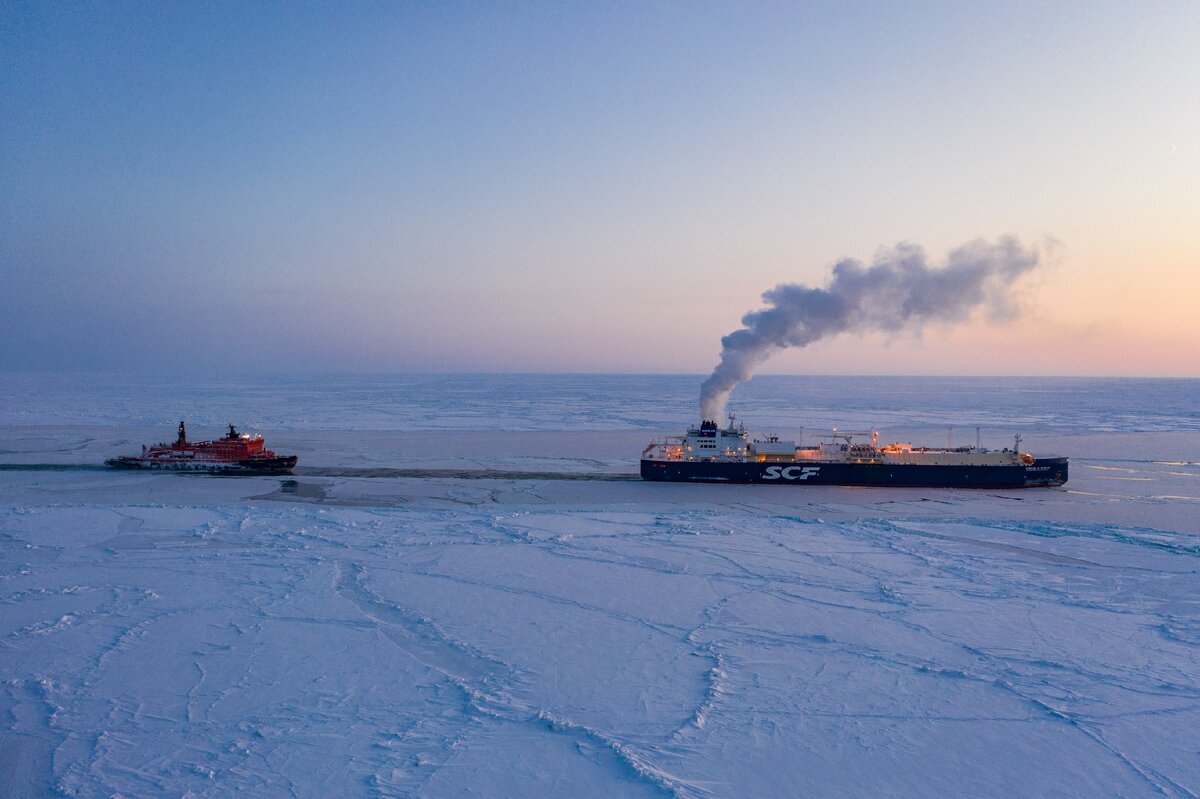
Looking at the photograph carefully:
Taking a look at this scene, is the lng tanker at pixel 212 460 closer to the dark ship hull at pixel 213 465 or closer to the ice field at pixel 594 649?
the dark ship hull at pixel 213 465

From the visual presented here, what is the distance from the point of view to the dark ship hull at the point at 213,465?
102 feet

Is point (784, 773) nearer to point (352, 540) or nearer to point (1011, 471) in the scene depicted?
point (352, 540)

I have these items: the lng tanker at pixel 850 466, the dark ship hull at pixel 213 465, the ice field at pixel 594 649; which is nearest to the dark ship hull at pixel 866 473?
the lng tanker at pixel 850 466

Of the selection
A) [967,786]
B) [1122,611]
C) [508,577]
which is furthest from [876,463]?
[967,786]

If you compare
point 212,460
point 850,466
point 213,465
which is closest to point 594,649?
point 850,466

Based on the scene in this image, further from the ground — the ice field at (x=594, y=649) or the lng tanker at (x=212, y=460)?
the lng tanker at (x=212, y=460)

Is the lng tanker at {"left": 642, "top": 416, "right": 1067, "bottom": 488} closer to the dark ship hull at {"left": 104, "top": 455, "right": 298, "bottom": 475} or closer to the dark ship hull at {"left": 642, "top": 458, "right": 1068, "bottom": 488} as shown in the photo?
the dark ship hull at {"left": 642, "top": 458, "right": 1068, "bottom": 488}

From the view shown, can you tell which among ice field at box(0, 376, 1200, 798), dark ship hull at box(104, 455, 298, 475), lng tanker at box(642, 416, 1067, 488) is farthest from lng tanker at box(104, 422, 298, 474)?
lng tanker at box(642, 416, 1067, 488)

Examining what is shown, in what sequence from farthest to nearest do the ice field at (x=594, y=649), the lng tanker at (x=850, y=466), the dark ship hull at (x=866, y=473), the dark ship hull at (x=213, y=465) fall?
1. the dark ship hull at (x=213, y=465)
2. the lng tanker at (x=850, y=466)
3. the dark ship hull at (x=866, y=473)
4. the ice field at (x=594, y=649)

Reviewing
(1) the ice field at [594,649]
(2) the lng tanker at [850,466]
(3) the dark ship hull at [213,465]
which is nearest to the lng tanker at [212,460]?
(3) the dark ship hull at [213,465]

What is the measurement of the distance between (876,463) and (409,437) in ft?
89.7

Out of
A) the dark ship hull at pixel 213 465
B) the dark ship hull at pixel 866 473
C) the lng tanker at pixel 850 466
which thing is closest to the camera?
the dark ship hull at pixel 866 473

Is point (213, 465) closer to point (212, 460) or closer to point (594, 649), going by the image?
point (212, 460)

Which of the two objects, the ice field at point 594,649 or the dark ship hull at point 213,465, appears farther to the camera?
the dark ship hull at point 213,465
